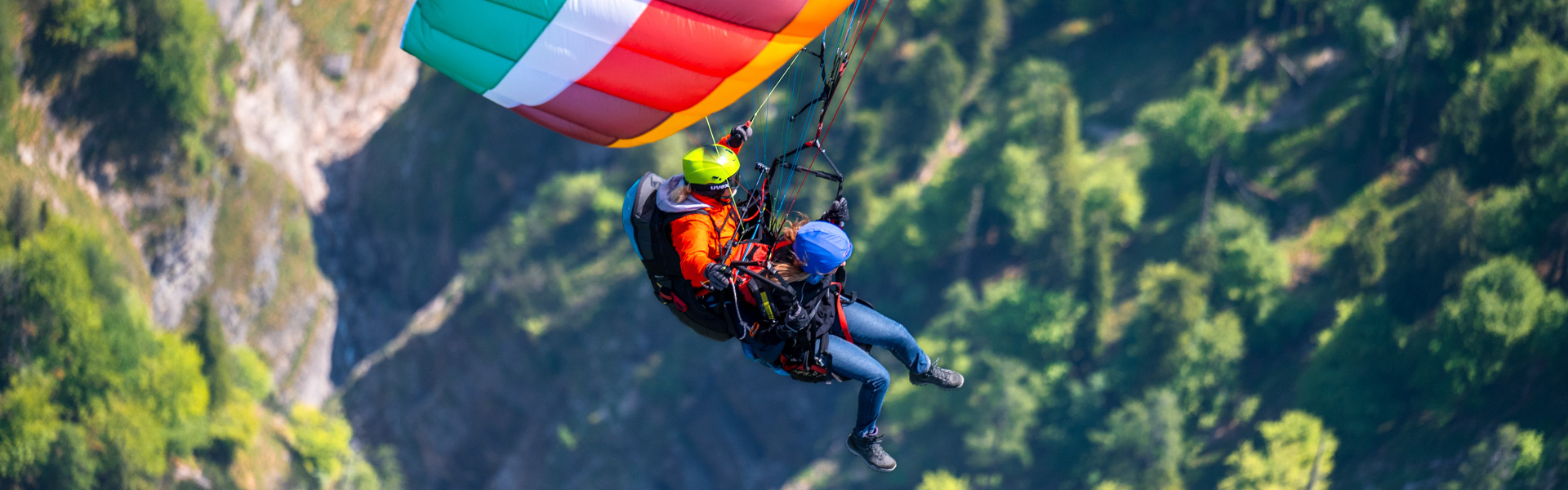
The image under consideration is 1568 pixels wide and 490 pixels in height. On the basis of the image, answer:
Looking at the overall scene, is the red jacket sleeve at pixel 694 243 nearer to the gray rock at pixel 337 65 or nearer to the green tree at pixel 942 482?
the green tree at pixel 942 482

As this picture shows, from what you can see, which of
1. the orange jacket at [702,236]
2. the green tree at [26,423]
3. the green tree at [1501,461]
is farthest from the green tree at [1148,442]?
the green tree at [26,423]

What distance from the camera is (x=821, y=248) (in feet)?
36.0

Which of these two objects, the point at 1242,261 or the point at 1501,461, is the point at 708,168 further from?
Result: the point at 1242,261

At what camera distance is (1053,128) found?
59156mm

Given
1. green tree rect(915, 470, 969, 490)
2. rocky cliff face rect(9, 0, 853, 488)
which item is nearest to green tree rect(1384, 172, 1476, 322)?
green tree rect(915, 470, 969, 490)

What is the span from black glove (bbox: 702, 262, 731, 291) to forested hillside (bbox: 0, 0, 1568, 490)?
2542cm

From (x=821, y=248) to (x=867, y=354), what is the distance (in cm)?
186

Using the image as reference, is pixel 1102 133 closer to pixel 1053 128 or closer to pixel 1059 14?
pixel 1053 128

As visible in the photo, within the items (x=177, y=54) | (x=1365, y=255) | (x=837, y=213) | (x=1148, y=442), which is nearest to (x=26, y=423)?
(x=177, y=54)

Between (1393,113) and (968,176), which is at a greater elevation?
(1393,113)

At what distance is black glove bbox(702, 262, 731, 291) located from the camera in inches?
420

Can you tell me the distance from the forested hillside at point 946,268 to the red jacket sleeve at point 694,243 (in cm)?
2487

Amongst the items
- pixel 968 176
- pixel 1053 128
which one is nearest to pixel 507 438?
pixel 968 176

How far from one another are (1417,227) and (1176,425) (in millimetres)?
12512
